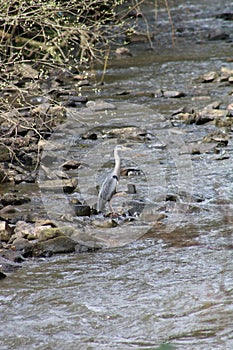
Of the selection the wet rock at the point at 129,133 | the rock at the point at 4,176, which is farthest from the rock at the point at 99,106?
the rock at the point at 4,176

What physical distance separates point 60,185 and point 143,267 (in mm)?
2328

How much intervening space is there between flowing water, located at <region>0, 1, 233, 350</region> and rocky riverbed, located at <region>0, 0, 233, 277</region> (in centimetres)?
4

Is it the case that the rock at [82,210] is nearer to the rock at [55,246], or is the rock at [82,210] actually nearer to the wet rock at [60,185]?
the wet rock at [60,185]

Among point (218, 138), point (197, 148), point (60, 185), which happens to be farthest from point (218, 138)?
point (60, 185)

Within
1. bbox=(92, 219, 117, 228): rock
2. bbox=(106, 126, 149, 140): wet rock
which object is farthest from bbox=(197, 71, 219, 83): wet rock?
bbox=(92, 219, 117, 228): rock

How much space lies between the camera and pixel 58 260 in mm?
5988

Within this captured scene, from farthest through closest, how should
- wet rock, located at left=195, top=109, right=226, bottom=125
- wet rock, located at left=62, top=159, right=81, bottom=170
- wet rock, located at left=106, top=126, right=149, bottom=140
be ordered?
1. wet rock, located at left=195, top=109, right=226, bottom=125
2. wet rock, located at left=106, top=126, right=149, bottom=140
3. wet rock, located at left=62, top=159, right=81, bottom=170

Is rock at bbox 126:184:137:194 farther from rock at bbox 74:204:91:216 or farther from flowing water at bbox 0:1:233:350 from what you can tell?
rock at bbox 74:204:91:216

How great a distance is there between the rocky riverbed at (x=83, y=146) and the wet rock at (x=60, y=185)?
0.03ft

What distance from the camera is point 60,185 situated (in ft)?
25.8

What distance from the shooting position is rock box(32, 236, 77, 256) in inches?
240

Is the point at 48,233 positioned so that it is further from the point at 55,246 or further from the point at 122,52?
the point at 122,52

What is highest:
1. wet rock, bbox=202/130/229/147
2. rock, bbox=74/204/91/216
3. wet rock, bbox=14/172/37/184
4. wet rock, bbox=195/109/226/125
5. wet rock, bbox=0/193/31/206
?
rock, bbox=74/204/91/216

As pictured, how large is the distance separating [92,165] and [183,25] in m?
9.83
